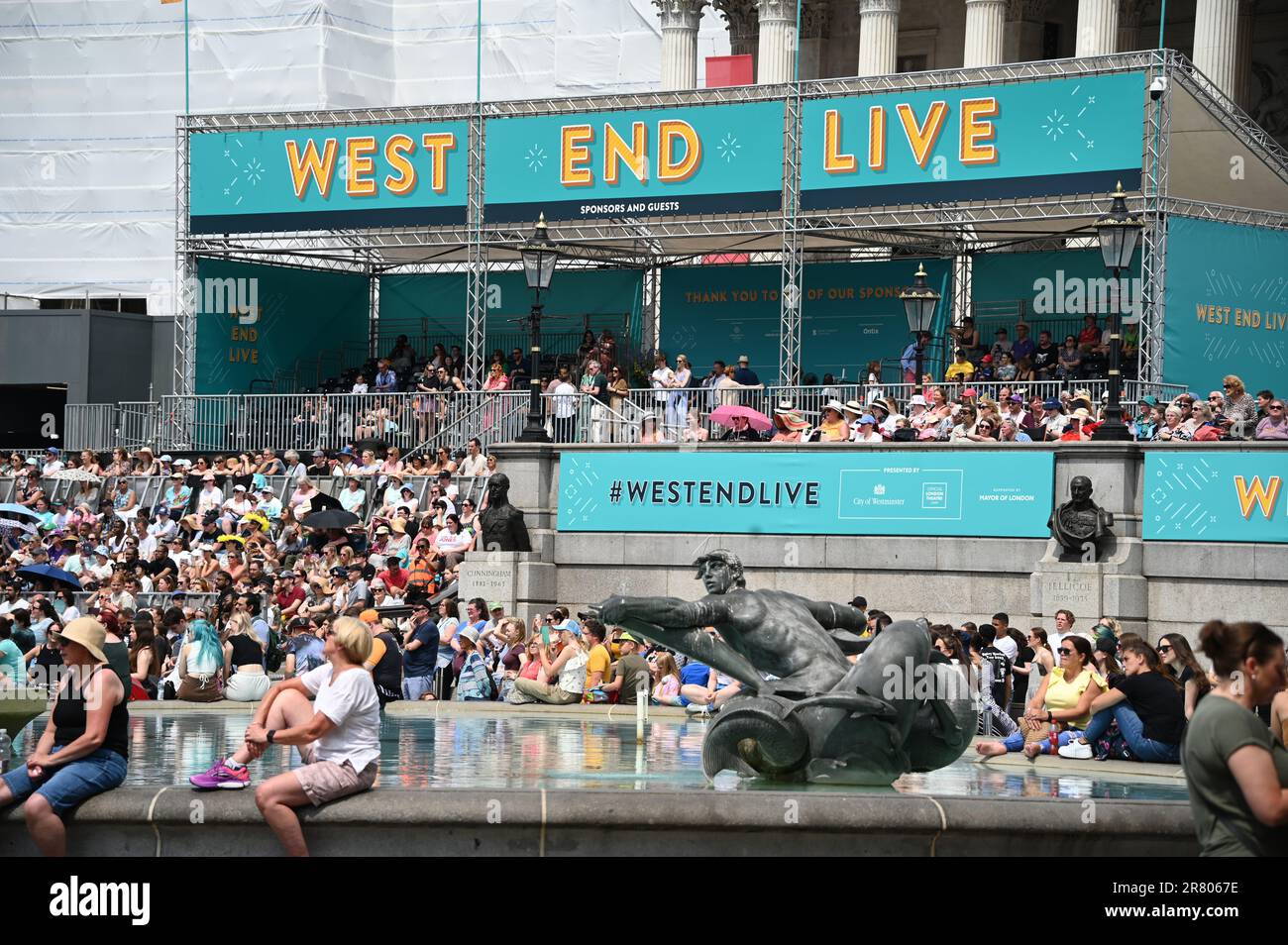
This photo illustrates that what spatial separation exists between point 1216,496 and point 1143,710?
9.77 m

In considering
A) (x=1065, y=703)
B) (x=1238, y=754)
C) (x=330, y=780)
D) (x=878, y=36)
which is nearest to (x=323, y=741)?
(x=330, y=780)

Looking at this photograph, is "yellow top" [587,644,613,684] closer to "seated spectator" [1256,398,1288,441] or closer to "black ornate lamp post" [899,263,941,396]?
"seated spectator" [1256,398,1288,441]

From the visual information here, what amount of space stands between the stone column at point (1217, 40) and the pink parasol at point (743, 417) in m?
19.2

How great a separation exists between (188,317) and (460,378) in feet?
17.8

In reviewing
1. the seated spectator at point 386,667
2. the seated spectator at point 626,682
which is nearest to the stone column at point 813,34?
the seated spectator at point 626,682

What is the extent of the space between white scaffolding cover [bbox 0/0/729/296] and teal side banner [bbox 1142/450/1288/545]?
27.9m

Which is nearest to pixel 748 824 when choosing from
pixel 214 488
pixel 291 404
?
pixel 214 488

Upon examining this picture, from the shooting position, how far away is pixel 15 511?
31047mm

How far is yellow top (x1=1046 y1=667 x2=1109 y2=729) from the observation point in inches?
608

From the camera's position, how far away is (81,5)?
50.5 m

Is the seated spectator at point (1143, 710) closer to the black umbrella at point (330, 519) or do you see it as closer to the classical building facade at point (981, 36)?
the black umbrella at point (330, 519)

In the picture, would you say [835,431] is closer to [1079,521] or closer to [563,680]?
[1079,521]

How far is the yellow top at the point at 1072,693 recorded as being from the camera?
50.7 feet
